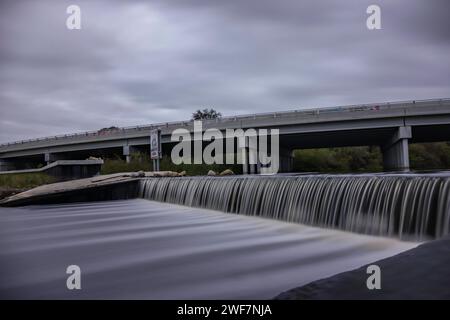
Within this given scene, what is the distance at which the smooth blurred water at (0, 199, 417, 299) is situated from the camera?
5770mm

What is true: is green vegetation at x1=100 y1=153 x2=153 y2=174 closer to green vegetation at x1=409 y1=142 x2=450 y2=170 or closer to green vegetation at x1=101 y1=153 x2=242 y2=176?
green vegetation at x1=101 y1=153 x2=242 y2=176

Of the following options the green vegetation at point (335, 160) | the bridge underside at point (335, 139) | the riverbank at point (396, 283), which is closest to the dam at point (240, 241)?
the riverbank at point (396, 283)

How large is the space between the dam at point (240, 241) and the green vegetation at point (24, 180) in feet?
47.0

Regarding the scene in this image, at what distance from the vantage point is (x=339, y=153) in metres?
68.6

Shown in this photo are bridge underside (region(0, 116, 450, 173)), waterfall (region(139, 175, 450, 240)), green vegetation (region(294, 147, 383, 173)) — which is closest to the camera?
waterfall (region(139, 175, 450, 240))

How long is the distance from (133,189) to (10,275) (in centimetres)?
1914

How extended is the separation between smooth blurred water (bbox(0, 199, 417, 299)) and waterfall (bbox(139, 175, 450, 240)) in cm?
43

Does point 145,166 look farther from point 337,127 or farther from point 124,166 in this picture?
point 337,127

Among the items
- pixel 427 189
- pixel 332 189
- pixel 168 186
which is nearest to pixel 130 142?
pixel 168 186

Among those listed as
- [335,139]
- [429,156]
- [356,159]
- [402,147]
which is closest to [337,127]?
[402,147]

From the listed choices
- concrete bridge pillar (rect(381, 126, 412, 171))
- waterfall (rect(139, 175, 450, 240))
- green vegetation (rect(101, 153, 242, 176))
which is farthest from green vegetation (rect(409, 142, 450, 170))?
waterfall (rect(139, 175, 450, 240))

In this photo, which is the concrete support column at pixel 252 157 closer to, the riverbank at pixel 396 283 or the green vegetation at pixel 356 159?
the green vegetation at pixel 356 159

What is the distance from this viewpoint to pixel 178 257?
7.67 metres
